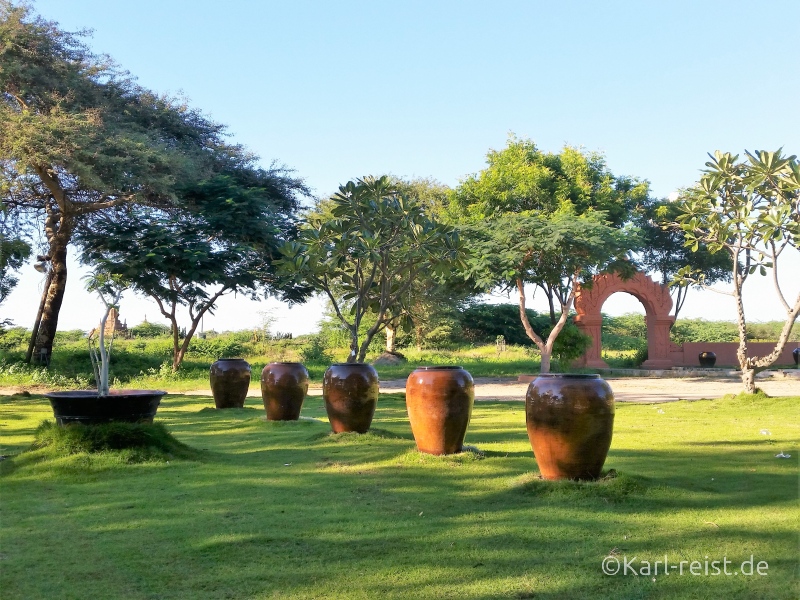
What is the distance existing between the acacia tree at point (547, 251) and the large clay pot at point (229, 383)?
9321 millimetres

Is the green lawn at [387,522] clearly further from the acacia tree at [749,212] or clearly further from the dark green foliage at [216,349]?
the dark green foliage at [216,349]

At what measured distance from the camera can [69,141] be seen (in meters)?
17.2

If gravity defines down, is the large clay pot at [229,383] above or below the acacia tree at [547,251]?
below

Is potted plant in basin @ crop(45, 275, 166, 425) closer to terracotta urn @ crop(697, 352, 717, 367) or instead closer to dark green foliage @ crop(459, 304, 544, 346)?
terracotta urn @ crop(697, 352, 717, 367)

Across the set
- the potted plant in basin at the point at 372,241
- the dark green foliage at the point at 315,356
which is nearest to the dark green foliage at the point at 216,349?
the dark green foliage at the point at 315,356

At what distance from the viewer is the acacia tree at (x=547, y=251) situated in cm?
2088

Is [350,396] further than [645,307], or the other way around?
[645,307]

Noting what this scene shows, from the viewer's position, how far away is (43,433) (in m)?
7.45

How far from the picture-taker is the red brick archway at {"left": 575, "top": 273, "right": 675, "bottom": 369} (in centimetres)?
2681

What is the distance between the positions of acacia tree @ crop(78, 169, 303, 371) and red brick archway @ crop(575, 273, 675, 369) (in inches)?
437

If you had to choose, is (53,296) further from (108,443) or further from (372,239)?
(108,443)

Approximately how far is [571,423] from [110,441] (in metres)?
4.47

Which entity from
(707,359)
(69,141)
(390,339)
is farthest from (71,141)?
(707,359)

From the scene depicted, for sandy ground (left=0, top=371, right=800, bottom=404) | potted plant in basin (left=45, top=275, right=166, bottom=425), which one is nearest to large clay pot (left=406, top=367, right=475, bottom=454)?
potted plant in basin (left=45, top=275, right=166, bottom=425)
